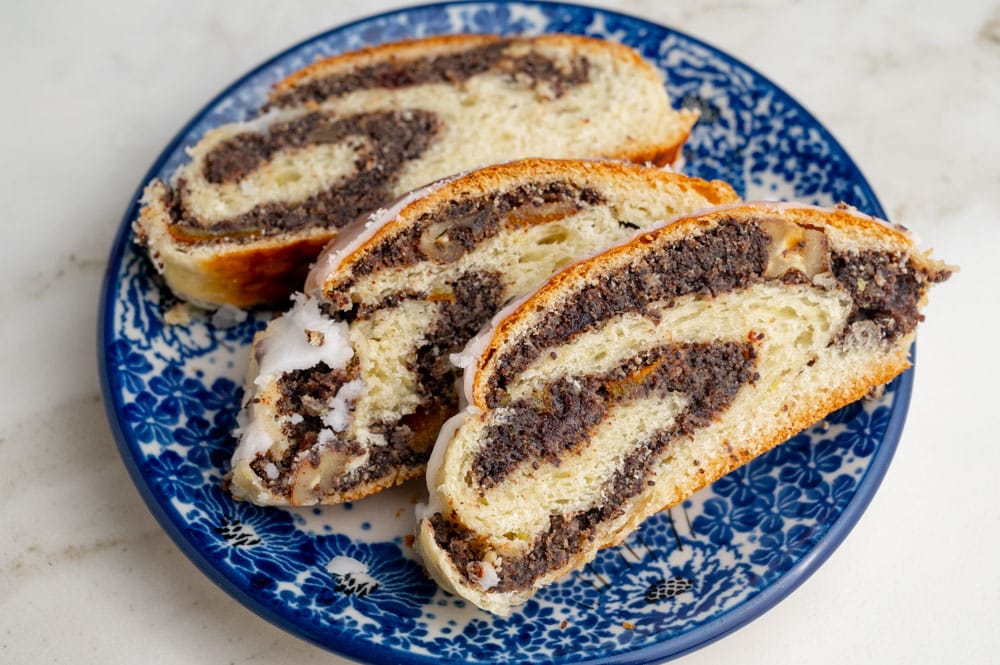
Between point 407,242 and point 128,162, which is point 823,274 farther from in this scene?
point 128,162

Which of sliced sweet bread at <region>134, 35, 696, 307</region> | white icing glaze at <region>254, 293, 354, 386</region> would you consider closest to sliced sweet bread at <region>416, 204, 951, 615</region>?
white icing glaze at <region>254, 293, 354, 386</region>

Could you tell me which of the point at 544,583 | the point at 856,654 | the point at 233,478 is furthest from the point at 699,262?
the point at 233,478

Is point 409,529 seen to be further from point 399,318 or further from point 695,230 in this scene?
point 695,230

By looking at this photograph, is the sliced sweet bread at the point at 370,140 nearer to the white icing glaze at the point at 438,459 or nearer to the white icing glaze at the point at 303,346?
the white icing glaze at the point at 303,346

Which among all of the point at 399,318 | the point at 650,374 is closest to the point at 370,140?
the point at 399,318

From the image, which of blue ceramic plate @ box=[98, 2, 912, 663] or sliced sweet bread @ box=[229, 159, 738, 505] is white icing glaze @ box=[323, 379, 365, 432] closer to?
sliced sweet bread @ box=[229, 159, 738, 505]

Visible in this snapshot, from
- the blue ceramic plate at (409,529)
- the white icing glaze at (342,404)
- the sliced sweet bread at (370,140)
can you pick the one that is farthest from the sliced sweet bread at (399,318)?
the sliced sweet bread at (370,140)

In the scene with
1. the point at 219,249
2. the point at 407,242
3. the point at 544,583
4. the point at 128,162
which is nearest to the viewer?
the point at 544,583
